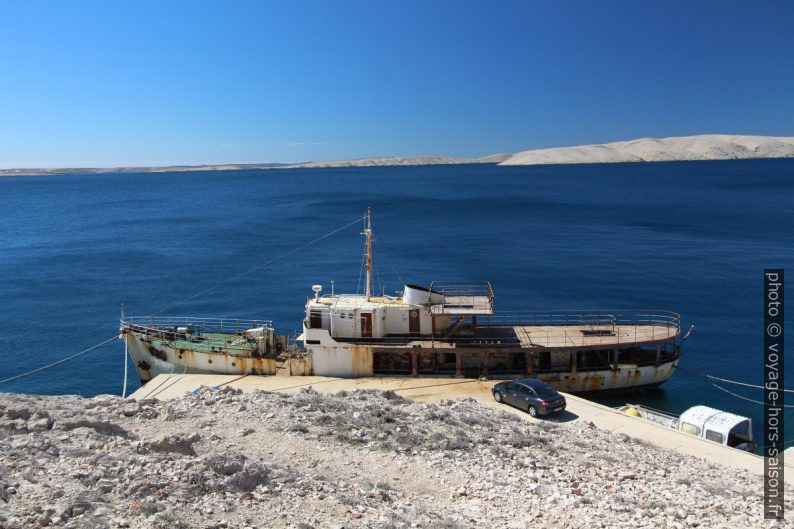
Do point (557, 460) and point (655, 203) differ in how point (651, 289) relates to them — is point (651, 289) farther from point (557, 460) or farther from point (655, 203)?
point (655, 203)

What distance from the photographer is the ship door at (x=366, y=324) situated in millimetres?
29531

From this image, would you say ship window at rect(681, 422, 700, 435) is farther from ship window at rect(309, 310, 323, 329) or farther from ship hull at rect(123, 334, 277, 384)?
ship hull at rect(123, 334, 277, 384)

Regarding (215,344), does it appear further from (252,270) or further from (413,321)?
(252,270)

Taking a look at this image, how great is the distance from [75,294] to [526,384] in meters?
45.5

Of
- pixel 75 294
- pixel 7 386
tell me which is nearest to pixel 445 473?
pixel 7 386

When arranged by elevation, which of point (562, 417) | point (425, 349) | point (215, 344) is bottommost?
point (562, 417)

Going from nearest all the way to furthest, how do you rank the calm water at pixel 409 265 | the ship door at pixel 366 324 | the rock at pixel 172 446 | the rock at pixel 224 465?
the rock at pixel 224 465
the rock at pixel 172 446
the ship door at pixel 366 324
the calm water at pixel 409 265

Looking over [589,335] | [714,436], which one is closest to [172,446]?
[714,436]

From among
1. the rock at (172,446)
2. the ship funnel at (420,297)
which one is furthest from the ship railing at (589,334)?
the rock at (172,446)

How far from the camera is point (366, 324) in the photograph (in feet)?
97.3

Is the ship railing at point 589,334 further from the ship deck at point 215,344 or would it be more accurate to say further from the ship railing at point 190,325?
the ship railing at point 190,325

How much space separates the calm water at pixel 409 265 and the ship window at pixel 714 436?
6.95 metres

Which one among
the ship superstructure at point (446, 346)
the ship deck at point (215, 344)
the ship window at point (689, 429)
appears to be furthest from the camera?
the ship deck at point (215, 344)

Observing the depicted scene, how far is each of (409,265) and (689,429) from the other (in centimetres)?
4240
